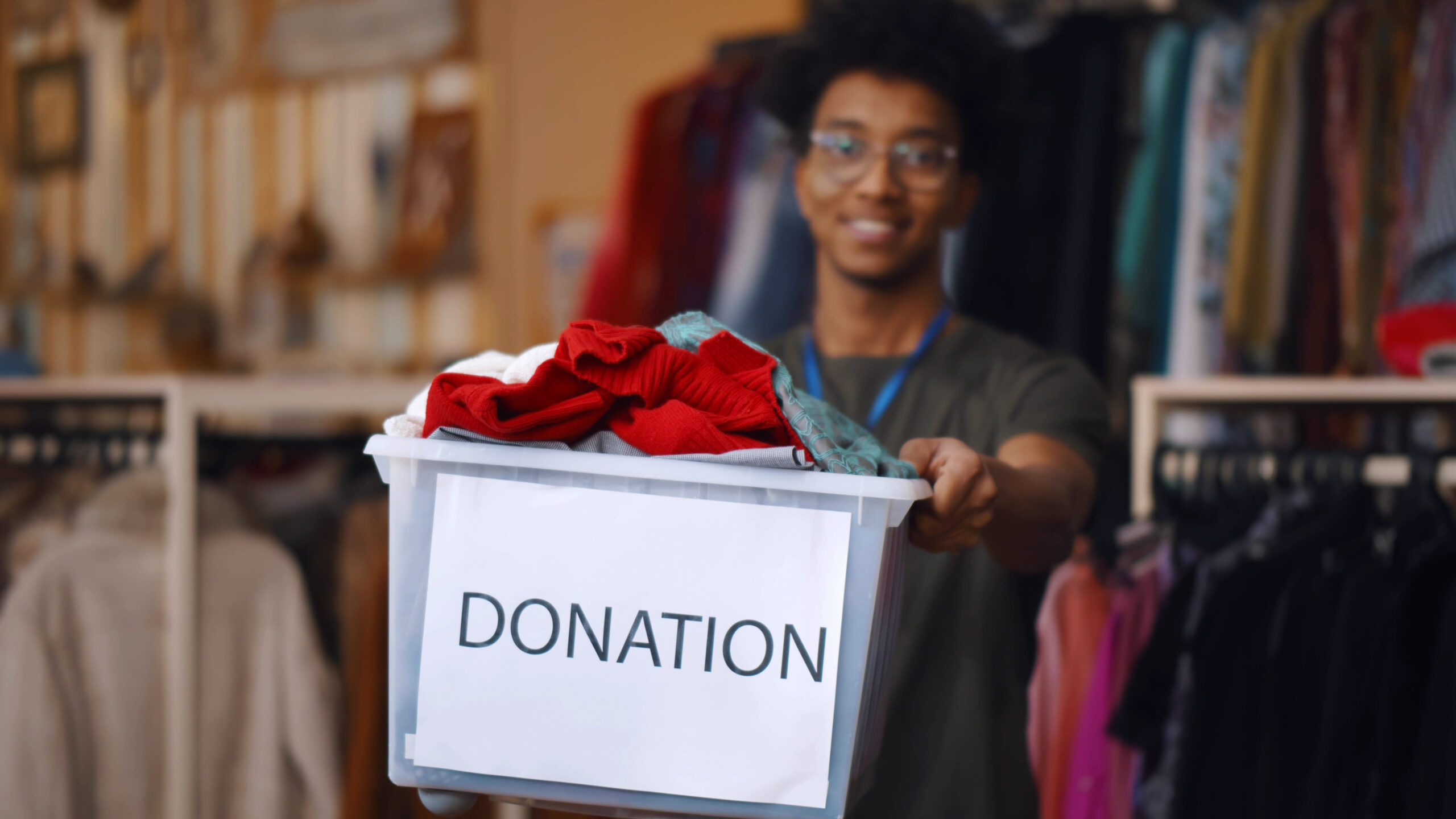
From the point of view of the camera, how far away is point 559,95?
2717 millimetres

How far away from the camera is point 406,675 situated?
736 millimetres

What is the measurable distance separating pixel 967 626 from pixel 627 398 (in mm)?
449

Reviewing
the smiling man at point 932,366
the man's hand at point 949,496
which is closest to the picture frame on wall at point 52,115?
the smiling man at point 932,366

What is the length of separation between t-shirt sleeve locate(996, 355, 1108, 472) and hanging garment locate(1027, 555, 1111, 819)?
1.51 ft

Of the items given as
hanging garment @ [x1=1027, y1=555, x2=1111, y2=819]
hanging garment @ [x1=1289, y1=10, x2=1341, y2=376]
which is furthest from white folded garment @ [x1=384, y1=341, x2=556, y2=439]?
hanging garment @ [x1=1289, y1=10, x2=1341, y2=376]

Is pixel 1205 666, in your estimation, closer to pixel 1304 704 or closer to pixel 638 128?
pixel 1304 704

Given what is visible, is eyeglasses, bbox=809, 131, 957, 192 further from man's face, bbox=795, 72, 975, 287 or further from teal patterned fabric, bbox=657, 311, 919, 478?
teal patterned fabric, bbox=657, 311, 919, 478

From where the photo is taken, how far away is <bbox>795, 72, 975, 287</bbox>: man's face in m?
1.08

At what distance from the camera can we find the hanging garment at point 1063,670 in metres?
1.44

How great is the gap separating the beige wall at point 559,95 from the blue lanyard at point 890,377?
156cm

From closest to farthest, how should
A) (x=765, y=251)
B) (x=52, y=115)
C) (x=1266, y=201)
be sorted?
(x=1266, y=201) < (x=765, y=251) < (x=52, y=115)

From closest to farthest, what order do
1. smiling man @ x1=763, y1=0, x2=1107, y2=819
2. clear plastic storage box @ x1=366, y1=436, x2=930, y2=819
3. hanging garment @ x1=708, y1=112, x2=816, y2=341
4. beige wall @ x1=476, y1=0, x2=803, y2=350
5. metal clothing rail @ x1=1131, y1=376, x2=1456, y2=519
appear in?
clear plastic storage box @ x1=366, y1=436, x2=930, y2=819 < smiling man @ x1=763, y1=0, x2=1107, y2=819 < metal clothing rail @ x1=1131, y1=376, x2=1456, y2=519 < hanging garment @ x1=708, y1=112, x2=816, y2=341 < beige wall @ x1=476, y1=0, x2=803, y2=350

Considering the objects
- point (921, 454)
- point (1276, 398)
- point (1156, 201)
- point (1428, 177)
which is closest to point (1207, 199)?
point (1156, 201)

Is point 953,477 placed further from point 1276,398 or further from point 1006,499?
point 1276,398
